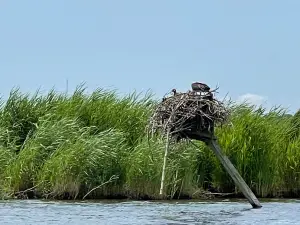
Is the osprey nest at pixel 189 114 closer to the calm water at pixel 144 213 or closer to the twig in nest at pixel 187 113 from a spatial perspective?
the twig in nest at pixel 187 113

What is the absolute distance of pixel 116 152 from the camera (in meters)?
23.6

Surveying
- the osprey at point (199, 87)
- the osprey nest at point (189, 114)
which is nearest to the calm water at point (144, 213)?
the osprey nest at point (189, 114)

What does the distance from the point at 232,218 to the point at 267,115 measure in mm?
9886

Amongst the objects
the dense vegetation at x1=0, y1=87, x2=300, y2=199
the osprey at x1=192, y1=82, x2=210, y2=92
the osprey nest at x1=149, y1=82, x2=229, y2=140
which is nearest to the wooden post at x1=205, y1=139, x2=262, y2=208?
the osprey nest at x1=149, y1=82, x2=229, y2=140

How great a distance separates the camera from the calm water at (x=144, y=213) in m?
16.7

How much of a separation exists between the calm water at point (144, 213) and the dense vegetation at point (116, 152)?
1328mm

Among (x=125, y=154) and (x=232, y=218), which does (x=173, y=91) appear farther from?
(x=125, y=154)

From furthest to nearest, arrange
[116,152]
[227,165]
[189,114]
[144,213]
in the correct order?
[116,152] < [144,213] < [227,165] < [189,114]

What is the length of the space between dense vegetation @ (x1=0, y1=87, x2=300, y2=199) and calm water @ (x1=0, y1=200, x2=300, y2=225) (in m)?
1.33

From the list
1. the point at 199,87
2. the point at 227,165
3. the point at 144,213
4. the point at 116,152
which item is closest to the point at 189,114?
the point at 199,87

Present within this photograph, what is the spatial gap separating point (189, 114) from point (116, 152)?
7027mm

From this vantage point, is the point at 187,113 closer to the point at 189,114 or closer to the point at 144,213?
the point at 189,114

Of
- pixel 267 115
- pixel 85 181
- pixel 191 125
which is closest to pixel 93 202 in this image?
pixel 85 181

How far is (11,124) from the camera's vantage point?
84.7 feet
